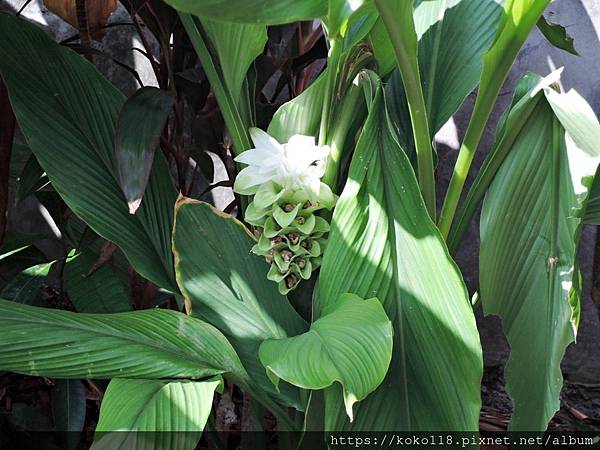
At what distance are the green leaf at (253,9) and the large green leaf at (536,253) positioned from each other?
349mm

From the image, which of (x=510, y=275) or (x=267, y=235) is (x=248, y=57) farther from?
(x=510, y=275)

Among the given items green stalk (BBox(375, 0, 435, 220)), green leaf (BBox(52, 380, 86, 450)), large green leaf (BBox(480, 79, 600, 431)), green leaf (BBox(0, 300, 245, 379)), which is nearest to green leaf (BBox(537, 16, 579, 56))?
large green leaf (BBox(480, 79, 600, 431))

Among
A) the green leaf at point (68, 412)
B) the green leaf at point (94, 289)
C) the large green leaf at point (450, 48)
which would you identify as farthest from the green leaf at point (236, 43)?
the green leaf at point (68, 412)

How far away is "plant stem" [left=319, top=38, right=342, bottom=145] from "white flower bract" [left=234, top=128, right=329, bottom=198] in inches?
2.0

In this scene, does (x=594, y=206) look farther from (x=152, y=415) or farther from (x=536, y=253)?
(x=152, y=415)

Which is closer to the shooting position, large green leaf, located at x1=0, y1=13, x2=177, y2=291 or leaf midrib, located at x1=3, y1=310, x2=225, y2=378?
leaf midrib, located at x1=3, y1=310, x2=225, y2=378

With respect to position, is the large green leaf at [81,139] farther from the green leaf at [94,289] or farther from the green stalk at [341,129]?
the green stalk at [341,129]

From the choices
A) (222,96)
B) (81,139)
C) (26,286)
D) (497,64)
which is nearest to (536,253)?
(497,64)

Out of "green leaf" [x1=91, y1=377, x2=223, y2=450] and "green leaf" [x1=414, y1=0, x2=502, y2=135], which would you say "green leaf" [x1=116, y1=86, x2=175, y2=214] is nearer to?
"green leaf" [x1=91, y1=377, x2=223, y2=450]

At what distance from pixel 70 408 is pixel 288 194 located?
19.5 inches

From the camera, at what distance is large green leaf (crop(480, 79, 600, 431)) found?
2.27ft

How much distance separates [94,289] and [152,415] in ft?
1.40

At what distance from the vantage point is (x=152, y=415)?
0.56 meters

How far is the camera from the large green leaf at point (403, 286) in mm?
662
